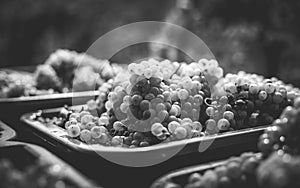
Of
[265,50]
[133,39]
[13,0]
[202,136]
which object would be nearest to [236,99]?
[202,136]

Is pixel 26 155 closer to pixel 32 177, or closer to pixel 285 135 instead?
pixel 32 177

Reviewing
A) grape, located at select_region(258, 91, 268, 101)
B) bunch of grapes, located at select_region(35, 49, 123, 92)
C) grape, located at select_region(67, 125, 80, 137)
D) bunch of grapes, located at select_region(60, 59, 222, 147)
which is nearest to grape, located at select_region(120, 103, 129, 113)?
bunch of grapes, located at select_region(60, 59, 222, 147)

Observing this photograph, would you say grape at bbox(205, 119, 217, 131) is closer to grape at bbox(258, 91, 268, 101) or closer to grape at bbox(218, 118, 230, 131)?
grape at bbox(218, 118, 230, 131)

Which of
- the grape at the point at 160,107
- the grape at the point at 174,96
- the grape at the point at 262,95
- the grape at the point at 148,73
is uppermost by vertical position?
the grape at the point at 148,73

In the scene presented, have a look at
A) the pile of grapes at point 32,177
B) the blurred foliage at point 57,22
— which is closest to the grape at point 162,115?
the pile of grapes at point 32,177

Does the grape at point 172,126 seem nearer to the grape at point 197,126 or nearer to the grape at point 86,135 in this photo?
the grape at point 197,126

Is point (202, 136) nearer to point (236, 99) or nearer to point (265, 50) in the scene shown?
point (236, 99)
